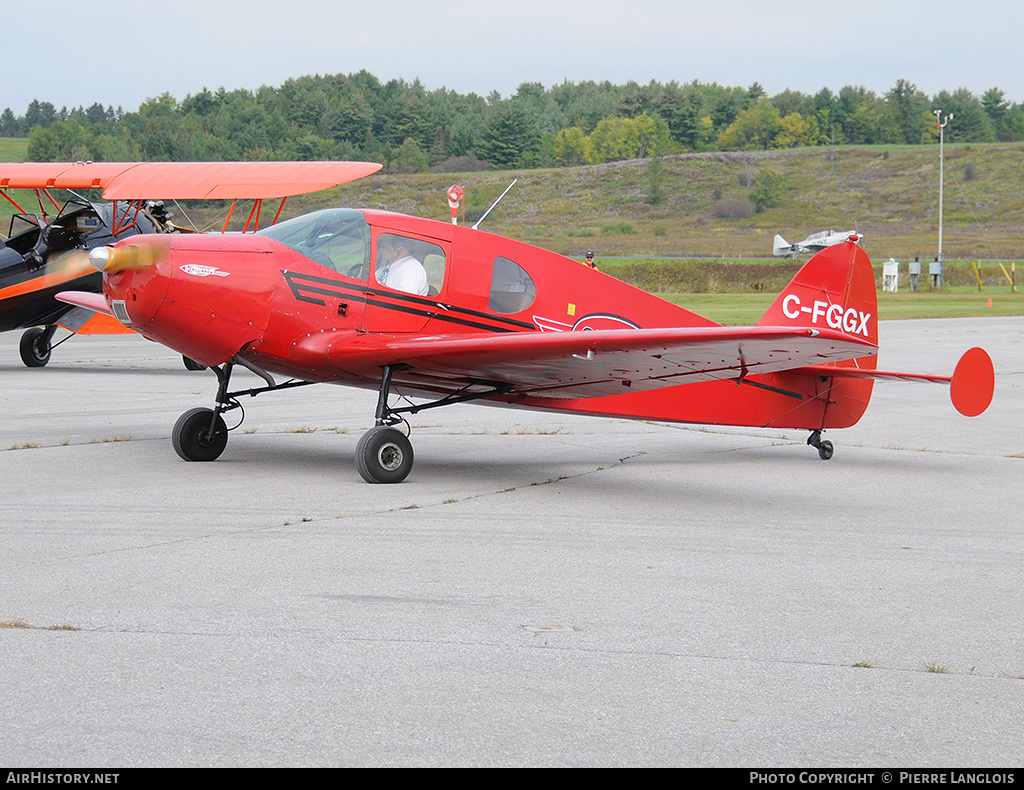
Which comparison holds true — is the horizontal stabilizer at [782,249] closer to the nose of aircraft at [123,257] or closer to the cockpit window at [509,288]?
the cockpit window at [509,288]

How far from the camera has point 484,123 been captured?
144 m

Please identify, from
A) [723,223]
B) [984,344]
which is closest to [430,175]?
[723,223]

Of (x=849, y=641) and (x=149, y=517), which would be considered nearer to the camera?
(x=849, y=641)

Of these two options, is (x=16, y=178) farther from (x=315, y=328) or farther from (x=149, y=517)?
(x=149, y=517)

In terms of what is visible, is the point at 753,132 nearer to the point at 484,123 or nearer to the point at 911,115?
the point at 911,115

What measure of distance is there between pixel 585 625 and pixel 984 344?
76.7ft

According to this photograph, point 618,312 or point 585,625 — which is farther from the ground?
point 618,312

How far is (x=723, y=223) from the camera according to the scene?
A: 117 m

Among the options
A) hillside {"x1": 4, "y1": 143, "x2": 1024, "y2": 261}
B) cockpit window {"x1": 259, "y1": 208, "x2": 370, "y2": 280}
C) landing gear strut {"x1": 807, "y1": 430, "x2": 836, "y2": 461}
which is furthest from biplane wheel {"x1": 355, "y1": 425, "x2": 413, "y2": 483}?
hillside {"x1": 4, "y1": 143, "x2": 1024, "y2": 261}

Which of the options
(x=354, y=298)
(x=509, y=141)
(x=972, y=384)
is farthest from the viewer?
(x=509, y=141)

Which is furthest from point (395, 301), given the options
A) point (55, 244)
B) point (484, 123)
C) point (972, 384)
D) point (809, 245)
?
point (484, 123)

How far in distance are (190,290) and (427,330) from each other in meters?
1.83

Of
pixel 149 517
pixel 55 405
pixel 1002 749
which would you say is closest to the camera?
pixel 1002 749

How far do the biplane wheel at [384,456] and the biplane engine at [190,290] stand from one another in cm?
115
